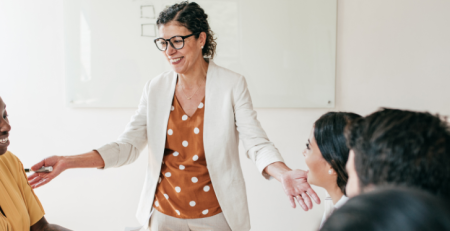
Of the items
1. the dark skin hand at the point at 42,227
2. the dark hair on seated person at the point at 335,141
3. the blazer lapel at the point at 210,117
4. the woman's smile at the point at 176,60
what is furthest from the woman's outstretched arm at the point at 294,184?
the dark skin hand at the point at 42,227

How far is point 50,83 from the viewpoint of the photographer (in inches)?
108

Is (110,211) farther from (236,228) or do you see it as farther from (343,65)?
(343,65)

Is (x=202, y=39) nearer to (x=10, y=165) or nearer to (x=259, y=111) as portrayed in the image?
(x=10, y=165)

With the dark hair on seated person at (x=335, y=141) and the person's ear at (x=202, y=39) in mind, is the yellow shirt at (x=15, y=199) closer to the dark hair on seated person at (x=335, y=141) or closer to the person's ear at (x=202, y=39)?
the person's ear at (x=202, y=39)

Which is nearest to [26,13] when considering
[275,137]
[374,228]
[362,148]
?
[275,137]

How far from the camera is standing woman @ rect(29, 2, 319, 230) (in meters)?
1.44

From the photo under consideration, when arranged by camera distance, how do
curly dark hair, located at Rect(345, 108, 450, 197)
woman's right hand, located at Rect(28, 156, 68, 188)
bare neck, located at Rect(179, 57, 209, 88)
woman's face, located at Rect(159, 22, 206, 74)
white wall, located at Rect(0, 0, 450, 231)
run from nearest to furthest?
curly dark hair, located at Rect(345, 108, 450, 197) → woman's right hand, located at Rect(28, 156, 68, 188) → woman's face, located at Rect(159, 22, 206, 74) → bare neck, located at Rect(179, 57, 209, 88) → white wall, located at Rect(0, 0, 450, 231)

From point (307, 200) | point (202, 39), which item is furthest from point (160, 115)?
point (307, 200)

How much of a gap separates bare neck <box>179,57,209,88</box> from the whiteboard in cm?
109

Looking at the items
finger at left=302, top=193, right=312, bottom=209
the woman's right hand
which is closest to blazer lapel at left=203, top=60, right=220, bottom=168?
finger at left=302, top=193, right=312, bottom=209

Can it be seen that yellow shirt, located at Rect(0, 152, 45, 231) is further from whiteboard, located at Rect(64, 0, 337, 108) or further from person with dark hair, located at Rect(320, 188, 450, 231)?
whiteboard, located at Rect(64, 0, 337, 108)

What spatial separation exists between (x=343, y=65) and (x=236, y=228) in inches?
68.6

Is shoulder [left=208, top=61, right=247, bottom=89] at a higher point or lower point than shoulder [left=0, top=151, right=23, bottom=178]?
higher

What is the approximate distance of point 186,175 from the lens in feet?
4.75
